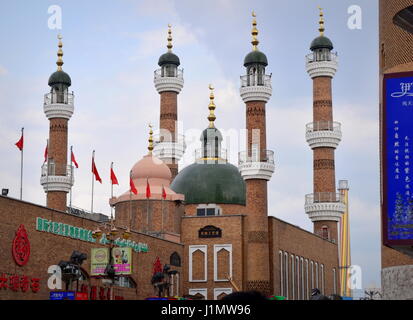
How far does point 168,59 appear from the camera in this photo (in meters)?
59.6

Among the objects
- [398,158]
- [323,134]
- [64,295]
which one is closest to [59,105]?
[323,134]

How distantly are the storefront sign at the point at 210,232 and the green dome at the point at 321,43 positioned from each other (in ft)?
53.5

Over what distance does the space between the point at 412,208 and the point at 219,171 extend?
3364 cm

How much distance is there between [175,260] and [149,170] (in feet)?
21.6

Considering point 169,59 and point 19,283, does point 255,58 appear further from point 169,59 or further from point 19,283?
point 19,283

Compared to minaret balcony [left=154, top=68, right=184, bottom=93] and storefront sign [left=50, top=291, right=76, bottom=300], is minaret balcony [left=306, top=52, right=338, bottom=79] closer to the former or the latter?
minaret balcony [left=154, top=68, right=184, bottom=93]

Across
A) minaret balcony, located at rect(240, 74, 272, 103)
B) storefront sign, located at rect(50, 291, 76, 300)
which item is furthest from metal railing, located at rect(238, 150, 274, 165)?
storefront sign, located at rect(50, 291, 76, 300)

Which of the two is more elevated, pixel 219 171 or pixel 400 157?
pixel 219 171

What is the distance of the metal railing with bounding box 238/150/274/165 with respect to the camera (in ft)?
158
